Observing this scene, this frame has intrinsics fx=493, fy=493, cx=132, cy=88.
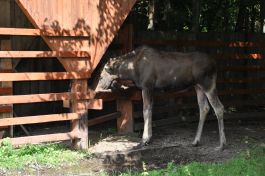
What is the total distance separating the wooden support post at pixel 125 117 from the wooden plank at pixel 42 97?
163 cm

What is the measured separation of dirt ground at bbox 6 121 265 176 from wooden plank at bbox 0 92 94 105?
1.00 metres

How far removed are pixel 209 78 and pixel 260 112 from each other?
4201 mm

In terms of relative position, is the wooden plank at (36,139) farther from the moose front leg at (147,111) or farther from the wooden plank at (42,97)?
the moose front leg at (147,111)

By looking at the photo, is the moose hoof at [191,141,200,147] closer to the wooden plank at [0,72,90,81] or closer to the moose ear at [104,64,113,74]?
the moose ear at [104,64,113,74]

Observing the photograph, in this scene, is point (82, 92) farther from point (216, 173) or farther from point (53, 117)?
point (216, 173)

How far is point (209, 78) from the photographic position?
9320 mm

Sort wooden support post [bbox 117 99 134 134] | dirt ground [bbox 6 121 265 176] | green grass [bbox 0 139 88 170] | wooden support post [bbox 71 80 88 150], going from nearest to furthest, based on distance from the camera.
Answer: green grass [bbox 0 139 88 170] < dirt ground [bbox 6 121 265 176] < wooden support post [bbox 71 80 88 150] < wooden support post [bbox 117 99 134 134]

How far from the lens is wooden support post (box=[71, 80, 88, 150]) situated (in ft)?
28.8

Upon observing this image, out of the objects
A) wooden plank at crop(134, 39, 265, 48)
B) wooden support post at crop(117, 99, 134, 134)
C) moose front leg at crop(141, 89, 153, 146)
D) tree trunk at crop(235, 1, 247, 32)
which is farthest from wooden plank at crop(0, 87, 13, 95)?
tree trunk at crop(235, 1, 247, 32)

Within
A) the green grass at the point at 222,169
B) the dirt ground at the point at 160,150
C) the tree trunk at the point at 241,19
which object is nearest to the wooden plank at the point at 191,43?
the dirt ground at the point at 160,150

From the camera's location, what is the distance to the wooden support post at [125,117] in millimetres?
10398

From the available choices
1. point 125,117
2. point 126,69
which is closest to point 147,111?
point 126,69

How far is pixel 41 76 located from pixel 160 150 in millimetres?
2579

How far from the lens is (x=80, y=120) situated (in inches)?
346
